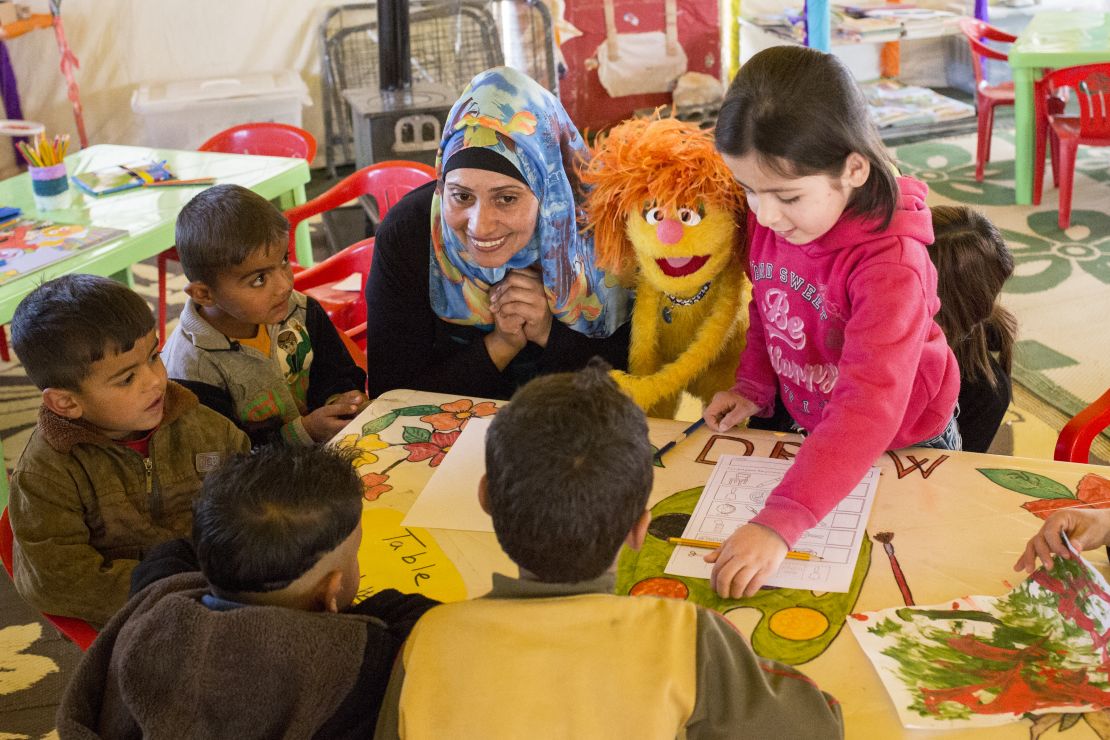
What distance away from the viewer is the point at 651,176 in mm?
1638

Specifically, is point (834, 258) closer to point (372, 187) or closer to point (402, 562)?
point (402, 562)

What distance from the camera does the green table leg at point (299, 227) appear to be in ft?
9.71

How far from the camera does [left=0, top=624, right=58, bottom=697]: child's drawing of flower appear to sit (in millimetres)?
2061

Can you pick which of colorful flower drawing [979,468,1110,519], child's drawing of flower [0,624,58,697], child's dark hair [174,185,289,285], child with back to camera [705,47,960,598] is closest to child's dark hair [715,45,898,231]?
child with back to camera [705,47,960,598]

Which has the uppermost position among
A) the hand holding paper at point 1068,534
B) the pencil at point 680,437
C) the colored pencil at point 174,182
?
the colored pencil at point 174,182

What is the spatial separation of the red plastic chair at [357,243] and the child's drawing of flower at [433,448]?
2.96 ft

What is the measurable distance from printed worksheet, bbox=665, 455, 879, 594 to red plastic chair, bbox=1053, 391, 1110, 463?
404 millimetres

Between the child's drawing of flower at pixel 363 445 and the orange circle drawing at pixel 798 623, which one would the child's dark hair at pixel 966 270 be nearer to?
the orange circle drawing at pixel 798 623

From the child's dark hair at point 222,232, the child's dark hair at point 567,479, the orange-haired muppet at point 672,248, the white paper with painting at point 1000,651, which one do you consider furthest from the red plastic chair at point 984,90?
the child's dark hair at point 567,479

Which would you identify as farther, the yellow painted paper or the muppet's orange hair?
the muppet's orange hair

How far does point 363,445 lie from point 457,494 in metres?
0.22

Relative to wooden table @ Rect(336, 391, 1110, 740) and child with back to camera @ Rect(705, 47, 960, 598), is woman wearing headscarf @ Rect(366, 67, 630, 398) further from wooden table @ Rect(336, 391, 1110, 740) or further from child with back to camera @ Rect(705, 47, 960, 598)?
child with back to camera @ Rect(705, 47, 960, 598)

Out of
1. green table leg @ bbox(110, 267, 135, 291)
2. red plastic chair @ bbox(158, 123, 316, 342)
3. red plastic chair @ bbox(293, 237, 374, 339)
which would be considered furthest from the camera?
red plastic chair @ bbox(158, 123, 316, 342)

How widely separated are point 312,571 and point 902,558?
685mm
